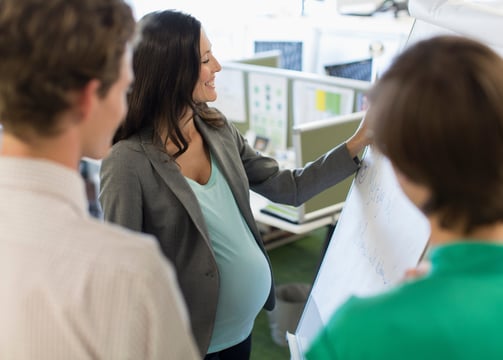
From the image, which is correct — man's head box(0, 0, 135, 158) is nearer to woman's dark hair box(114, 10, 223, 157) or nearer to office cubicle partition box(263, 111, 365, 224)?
woman's dark hair box(114, 10, 223, 157)

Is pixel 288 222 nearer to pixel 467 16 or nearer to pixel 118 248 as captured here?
pixel 467 16

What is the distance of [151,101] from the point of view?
1.38 meters

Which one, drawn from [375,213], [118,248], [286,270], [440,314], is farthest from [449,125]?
[286,270]

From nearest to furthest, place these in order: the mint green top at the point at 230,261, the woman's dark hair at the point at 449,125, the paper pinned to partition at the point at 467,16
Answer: the woman's dark hair at the point at 449,125 → the paper pinned to partition at the point at 467,16 → the mint green top at the point at 230,261

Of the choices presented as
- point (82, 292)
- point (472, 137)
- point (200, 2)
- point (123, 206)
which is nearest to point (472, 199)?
point (472, 137)

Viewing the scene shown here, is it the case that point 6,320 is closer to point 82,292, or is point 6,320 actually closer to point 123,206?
point 82,292

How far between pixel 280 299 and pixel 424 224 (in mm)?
1623

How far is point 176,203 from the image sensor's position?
1.35m

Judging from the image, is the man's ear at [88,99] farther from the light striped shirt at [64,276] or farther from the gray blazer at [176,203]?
the gray blazer at [176,203]

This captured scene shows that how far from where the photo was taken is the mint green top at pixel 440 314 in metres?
0.66

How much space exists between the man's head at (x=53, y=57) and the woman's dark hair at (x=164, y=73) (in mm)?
616

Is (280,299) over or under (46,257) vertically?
under

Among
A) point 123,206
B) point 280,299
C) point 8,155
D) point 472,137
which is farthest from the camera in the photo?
point 280,299

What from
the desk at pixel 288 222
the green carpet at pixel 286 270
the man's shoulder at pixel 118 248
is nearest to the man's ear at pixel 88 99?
the man's shoulder at pixel 118 248
